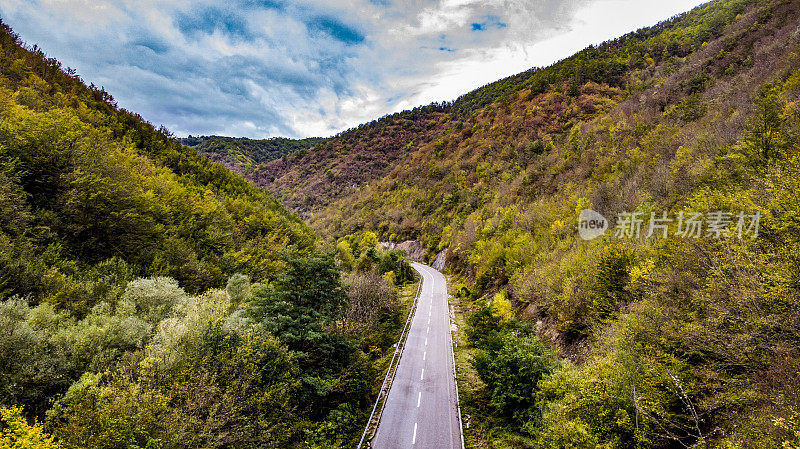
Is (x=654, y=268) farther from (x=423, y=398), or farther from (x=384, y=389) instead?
(x=384, y=389)

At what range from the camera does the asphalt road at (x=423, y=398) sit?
13273 mm

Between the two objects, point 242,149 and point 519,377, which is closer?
point 519,377

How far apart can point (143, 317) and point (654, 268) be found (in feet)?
76.7

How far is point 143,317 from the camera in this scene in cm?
1348

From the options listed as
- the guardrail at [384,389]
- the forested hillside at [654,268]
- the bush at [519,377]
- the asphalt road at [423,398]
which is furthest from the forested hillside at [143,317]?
the forested hillside at [654,268]

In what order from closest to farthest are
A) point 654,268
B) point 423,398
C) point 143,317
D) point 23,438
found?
point 23,438
point 654,268
point 143,317
point 423,398

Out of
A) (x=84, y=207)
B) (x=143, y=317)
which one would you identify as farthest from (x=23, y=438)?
(x=84, y=207)

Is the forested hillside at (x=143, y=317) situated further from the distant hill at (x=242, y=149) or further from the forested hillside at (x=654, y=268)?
the distant hill at (x=242, y=149)

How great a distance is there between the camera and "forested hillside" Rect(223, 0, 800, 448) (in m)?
7.83

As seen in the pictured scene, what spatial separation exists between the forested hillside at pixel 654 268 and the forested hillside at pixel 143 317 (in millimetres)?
8725

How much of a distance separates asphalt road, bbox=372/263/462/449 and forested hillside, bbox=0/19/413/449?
1674 millimetres

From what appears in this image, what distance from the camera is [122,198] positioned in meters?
20.3

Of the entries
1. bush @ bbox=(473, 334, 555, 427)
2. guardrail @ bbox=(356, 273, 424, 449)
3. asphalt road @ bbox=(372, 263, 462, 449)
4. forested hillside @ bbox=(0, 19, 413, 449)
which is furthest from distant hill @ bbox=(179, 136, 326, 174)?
bush @ bbox=(473, 334, 555, 427)

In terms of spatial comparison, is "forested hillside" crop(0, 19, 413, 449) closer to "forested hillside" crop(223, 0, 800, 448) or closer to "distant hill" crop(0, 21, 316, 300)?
"distant hill" crop(0, 21, 316, 300)
